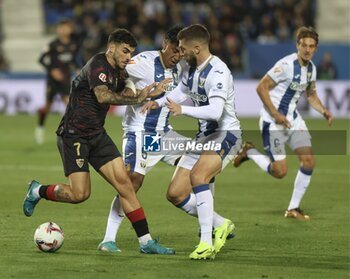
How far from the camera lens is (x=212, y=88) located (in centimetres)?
895

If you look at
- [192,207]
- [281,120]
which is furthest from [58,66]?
[192,207]

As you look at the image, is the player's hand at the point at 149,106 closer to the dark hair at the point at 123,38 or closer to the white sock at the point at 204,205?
the dark hair at the point at 123,38

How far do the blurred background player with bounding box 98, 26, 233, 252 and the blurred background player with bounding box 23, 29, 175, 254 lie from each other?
66 cm

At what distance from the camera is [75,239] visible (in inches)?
392

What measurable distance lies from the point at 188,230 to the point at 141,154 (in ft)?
4.08

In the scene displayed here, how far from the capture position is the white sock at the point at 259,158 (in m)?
12.9

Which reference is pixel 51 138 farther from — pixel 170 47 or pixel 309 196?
pixel 170 47

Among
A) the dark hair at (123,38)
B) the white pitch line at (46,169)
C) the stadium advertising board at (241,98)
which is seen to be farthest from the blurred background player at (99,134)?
the stadium advertising board at (241,98)

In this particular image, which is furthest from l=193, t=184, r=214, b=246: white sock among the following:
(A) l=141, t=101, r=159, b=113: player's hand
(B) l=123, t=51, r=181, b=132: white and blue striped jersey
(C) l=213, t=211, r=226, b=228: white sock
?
(B) l=123, t=51, r=181, b=132: white and blue striped jersey

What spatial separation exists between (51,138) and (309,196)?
29.0ft

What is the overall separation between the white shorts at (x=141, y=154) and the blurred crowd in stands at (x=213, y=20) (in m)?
17.2

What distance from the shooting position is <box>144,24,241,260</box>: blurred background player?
8.88 meters

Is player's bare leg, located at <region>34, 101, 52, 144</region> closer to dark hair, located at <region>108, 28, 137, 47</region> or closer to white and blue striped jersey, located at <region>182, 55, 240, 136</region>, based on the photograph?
white and blue striped jersey, located at <region>182, 55, 240, 136</region>

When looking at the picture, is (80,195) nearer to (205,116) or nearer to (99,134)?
(99,134)
